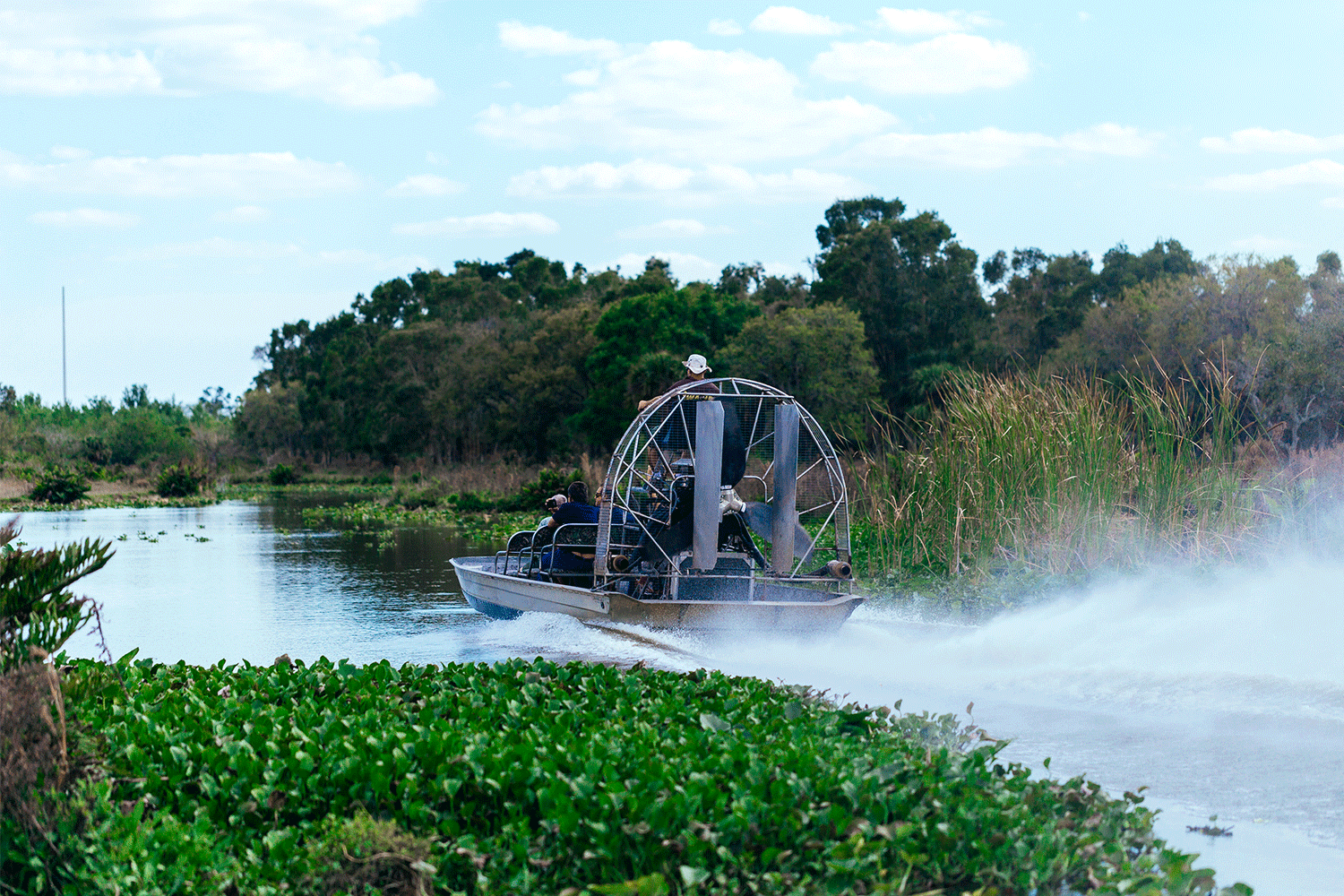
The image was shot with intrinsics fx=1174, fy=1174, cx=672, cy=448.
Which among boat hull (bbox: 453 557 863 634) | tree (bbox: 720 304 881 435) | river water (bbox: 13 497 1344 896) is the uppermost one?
tree (bbox: 720 304 881 435)

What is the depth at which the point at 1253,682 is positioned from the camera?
8164 millimetres

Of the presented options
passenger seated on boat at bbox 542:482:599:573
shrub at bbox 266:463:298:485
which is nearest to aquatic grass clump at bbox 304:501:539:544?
passenger seated on boat at bbox 542:482:599:573

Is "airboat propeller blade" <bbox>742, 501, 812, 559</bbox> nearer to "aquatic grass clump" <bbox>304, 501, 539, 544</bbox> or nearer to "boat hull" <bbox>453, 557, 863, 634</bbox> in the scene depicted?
"boat hull" <bbox>453, 557, 863, 634</bbox>

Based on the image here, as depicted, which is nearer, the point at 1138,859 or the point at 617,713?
the point at 1138,859

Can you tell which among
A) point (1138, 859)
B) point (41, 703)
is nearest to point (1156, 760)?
point (1138, 859)

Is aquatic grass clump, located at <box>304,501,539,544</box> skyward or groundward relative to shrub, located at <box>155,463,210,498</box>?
groundward

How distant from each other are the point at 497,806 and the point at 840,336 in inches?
1244

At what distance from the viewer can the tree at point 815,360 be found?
34.5m

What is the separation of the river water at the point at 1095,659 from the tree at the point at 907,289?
96.2 ft

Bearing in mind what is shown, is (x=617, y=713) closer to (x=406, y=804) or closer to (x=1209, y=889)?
(x=406, y=804)

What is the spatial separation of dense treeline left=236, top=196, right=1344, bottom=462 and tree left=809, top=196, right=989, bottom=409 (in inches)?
2.6

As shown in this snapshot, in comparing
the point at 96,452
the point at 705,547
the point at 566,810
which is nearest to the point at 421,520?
the point at 705,547

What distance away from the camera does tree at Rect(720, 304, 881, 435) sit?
113 ft

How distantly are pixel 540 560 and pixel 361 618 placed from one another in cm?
247
